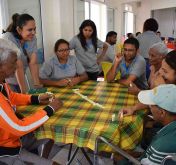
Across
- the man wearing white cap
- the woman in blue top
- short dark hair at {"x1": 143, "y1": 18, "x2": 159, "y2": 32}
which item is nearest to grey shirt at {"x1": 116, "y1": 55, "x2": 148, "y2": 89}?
the woman in blue top

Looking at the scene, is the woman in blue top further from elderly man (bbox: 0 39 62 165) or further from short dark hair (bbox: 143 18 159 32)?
short dark hair (bbox: 143 18 159 32)

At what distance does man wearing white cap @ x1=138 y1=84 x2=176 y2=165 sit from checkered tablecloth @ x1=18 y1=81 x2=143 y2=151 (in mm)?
258

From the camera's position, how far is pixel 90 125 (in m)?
1.32

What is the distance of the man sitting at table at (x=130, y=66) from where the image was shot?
235cm

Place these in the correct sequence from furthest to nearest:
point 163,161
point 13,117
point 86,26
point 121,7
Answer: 1. point 121,7
2. point 86,26
3. point 13,117
4. point 163,161

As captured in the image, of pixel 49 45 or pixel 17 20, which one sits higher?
pixel 17 20

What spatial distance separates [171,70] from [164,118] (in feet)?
1.95

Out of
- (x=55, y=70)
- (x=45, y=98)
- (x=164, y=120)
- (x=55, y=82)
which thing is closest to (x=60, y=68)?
(x=55, y=70)

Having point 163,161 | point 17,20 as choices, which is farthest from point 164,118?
point 17,20

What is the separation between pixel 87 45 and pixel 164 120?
6.71 feet

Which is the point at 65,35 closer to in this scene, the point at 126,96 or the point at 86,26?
the point at 86,26

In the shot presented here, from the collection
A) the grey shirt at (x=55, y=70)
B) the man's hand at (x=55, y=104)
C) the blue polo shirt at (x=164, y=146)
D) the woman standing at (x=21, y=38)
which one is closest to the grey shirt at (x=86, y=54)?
the grey shirt at (x=55, y=70)

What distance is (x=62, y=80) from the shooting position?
7.29ft

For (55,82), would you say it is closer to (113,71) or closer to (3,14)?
(113,71)
